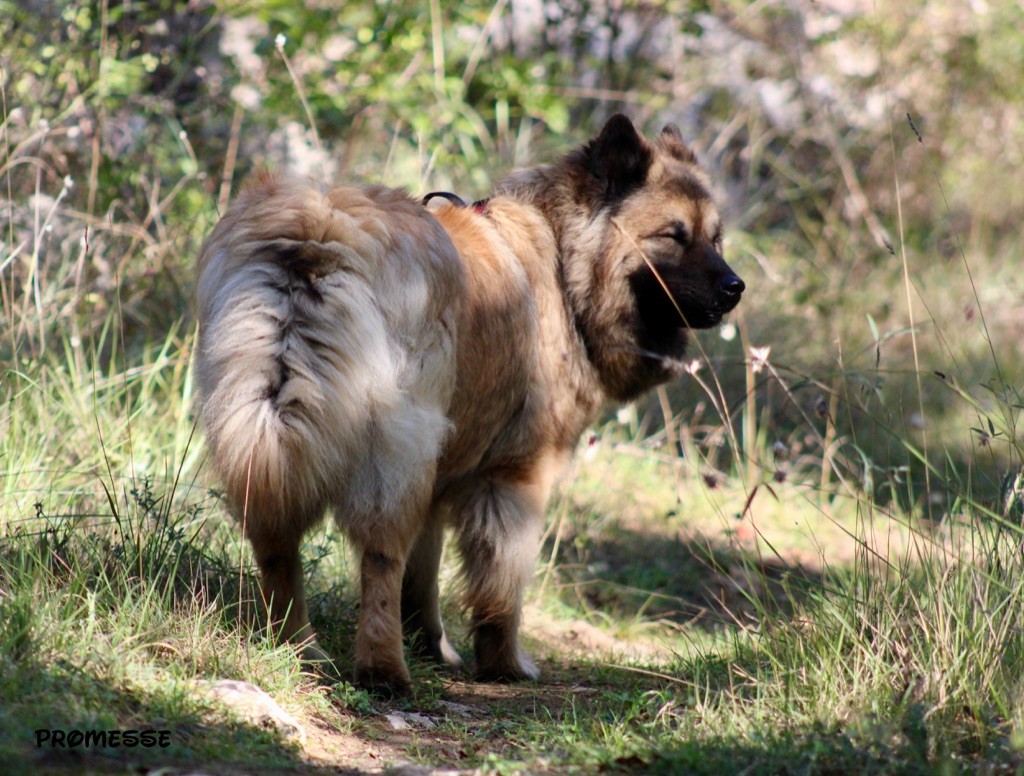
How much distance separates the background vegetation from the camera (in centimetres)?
272

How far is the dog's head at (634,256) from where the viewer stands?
4.35 m

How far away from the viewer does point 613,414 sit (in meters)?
7.53

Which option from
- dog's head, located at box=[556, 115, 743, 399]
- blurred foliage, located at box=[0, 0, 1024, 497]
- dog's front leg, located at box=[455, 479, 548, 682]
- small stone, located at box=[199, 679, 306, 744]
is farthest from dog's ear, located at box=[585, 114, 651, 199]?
small stone, located at box=[199, 679, 306, 744]

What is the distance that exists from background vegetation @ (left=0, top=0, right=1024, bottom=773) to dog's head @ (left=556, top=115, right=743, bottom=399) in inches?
23.7

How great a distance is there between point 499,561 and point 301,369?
132 cm

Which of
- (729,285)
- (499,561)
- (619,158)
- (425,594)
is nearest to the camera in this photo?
(499,561)

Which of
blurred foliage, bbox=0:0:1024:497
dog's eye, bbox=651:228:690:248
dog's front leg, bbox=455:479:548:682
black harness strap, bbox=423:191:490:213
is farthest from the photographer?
blurred foliage, bbox=0:0:1024:497

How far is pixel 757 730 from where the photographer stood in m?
2.66

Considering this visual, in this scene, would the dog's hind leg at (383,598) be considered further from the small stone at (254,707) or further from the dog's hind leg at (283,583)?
the small stone at (254,707)

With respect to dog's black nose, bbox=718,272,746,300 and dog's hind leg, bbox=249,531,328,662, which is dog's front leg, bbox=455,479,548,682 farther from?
dog's black nose, bbox=718,272,746,300

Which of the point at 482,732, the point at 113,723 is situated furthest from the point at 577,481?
the point at 113,723

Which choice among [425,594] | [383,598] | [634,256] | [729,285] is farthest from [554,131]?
[383,598]

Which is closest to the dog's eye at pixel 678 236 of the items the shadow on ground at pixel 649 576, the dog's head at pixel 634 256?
the dog's head at pixel 634 256

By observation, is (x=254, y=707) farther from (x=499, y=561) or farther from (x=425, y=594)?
(x=425, y=594)
